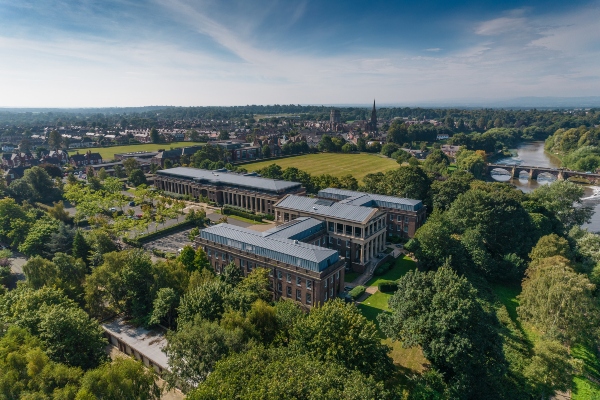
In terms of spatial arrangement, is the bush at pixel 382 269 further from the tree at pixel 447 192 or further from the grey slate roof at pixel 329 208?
the tree at pixel 447 192

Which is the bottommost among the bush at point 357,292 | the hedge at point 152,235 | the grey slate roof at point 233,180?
the bush at point 357,292

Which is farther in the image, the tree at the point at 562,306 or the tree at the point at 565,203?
the tree at the point at 565,203

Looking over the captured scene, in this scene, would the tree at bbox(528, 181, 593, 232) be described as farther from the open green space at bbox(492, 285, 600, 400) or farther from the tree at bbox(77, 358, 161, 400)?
the tree at bbox(77, 358, 161, 400)

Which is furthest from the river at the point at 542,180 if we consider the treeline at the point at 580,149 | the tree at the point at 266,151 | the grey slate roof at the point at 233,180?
the tree at the point at 266,151

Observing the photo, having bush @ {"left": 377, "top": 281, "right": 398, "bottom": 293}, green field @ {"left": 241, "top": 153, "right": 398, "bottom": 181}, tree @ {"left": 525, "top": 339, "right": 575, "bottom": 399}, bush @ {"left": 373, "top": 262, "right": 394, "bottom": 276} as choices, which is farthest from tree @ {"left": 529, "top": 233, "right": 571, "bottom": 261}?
green field @ {"left": 241, "top": 153, "right": 398, "bottom": 181}

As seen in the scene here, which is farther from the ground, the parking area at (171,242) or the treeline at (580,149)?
the treeline at (580,149)

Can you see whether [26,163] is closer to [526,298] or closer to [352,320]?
[352,320]
